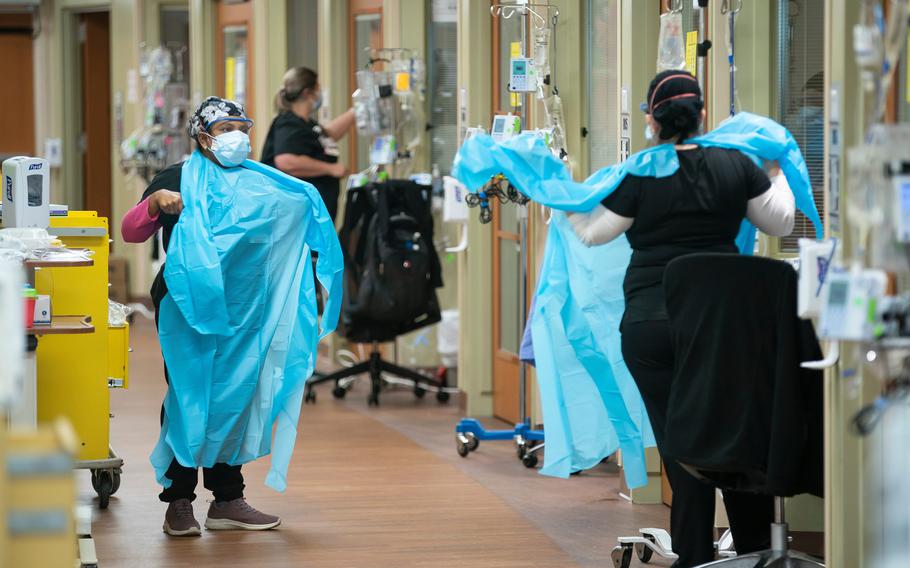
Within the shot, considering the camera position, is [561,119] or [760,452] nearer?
[760,452]

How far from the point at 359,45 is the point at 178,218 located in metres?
3.99

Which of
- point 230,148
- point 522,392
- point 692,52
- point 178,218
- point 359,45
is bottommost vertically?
point 522,392

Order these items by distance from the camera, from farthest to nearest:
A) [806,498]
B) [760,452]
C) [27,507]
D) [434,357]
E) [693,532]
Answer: [434,357] < [806,498] < [693,532] < [760,452] < [27,507]

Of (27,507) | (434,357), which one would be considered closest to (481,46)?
(434,357)

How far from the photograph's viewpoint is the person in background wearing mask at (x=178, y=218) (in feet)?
14.8

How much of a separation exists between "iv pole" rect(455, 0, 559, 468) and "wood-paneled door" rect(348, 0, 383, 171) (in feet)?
6.94

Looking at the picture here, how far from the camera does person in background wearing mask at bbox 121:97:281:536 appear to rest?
452 centimetres

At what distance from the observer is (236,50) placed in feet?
32.9

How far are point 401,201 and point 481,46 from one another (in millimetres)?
867

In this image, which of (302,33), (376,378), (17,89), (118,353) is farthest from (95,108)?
(118,353)

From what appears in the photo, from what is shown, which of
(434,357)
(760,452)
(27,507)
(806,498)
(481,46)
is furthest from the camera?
(434,357)

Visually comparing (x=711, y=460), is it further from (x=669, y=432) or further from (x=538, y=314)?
(x=538, y=314)

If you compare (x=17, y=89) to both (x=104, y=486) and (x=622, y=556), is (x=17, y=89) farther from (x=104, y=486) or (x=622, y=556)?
(x=622, y=556)

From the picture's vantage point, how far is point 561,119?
19.0 feet
